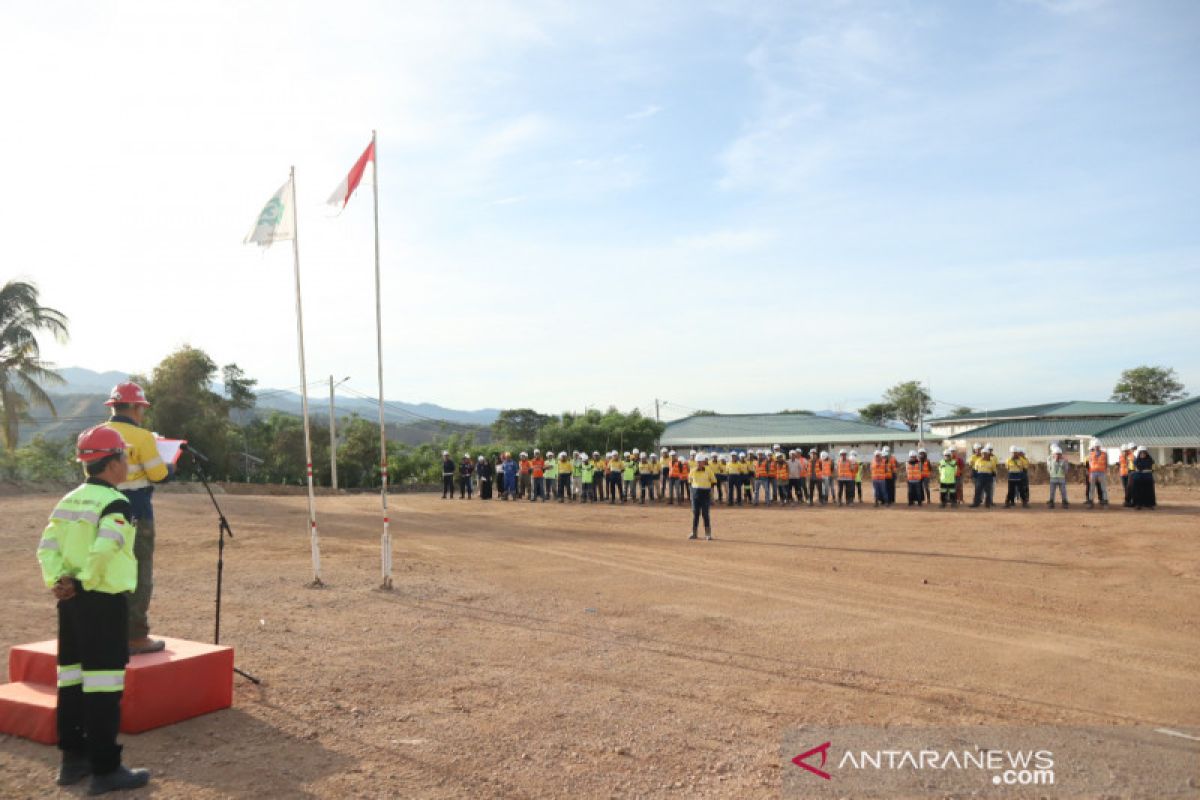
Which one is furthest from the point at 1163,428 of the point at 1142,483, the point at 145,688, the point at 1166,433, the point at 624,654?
the point at 145,688

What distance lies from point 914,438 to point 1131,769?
64200mm

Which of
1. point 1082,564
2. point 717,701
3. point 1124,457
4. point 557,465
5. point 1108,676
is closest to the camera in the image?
point 717,701

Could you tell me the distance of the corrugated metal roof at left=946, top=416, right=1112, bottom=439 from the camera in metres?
55.5

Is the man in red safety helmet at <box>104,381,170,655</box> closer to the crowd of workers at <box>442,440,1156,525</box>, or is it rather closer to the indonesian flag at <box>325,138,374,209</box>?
the indonesian flag at <box>325,138,374,209</box>

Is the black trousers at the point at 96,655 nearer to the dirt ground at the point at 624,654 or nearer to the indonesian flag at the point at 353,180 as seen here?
the dirt ground at the point at 624,654

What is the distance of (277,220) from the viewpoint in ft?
37.8

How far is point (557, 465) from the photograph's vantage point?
33.2 meters

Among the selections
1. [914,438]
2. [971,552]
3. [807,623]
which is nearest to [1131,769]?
[807,623]

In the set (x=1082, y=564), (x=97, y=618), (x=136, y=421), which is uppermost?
(x=136, y=421)

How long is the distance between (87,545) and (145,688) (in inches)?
56.9

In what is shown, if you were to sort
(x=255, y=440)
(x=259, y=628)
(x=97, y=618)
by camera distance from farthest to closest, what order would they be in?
1. (x=255, y=440)
2. (x=259, y=628)
3. (x=97, y=618)

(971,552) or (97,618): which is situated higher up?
(97,618)

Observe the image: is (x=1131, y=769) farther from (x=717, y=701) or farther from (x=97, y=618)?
(x=97, y=618)

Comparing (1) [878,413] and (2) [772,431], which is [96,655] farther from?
(1) [878,413]
